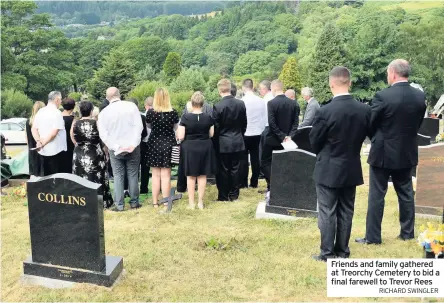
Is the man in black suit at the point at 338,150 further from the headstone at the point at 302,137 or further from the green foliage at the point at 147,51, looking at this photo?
the green foliage at the point at 147,51

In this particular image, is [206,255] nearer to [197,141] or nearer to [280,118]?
[197,141]

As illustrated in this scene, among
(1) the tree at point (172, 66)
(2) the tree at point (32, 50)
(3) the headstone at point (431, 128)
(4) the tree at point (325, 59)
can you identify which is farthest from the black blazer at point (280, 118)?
(1) the tree at point (172, 66)

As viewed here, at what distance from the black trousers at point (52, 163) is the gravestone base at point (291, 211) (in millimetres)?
3584

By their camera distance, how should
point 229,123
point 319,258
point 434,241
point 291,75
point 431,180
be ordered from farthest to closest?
point 291,75
point 229,123
point 431,180
point 319,258
point 434,241

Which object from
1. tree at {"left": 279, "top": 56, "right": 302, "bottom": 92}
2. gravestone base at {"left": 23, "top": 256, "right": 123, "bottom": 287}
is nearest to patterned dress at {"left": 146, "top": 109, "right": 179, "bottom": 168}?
gravestone base at {"left": 23, "top": 256, "right": 123, "bottom": 287}

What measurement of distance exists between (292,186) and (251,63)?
111m

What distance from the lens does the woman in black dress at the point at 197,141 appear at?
755 cm

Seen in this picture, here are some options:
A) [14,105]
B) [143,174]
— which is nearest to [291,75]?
[14,105]

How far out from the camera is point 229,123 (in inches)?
318

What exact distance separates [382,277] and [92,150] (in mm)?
4797

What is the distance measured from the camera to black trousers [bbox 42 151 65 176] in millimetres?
8099

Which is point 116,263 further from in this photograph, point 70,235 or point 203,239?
point 203,239

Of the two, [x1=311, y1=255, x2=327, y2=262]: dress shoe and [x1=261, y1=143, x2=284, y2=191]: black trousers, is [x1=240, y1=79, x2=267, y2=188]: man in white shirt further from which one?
→ [x1=311, y1=255, x2=327, y2=262]: dress shoe

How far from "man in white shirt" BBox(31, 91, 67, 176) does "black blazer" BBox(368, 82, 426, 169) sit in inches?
195
